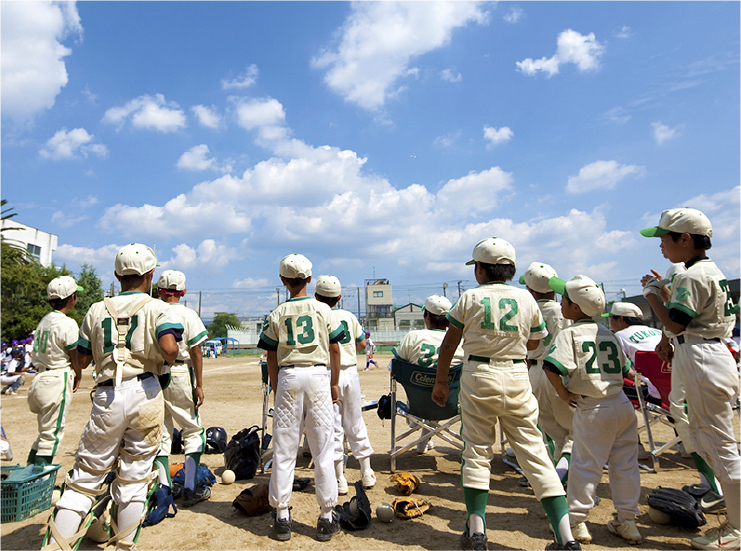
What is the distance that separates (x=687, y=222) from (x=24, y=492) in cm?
611

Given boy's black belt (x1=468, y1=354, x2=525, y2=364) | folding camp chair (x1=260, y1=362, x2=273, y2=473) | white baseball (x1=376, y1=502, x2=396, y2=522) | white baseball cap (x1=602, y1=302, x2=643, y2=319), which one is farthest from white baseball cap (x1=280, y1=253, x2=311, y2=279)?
white baseball cap (x1=602, y1=302, x2=643, y2=319)

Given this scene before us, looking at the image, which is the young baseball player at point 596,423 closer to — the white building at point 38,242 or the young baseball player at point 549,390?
the young baseball player at point 549,390

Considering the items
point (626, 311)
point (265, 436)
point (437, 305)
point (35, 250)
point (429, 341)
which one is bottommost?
point (265, 436)

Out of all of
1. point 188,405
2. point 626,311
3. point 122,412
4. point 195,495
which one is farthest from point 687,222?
point 195,495

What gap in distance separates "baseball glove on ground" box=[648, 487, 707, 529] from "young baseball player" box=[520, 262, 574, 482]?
2.42 ft

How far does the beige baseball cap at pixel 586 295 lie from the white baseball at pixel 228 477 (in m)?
4.13

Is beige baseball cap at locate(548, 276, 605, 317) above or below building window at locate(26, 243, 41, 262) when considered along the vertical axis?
below

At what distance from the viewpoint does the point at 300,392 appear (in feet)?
12.5

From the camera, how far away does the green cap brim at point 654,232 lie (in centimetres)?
370

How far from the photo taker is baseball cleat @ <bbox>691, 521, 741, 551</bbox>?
3.26m

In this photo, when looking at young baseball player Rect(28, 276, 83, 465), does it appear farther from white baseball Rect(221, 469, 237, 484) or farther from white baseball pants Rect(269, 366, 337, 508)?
white baseball pants Rect(269, 366, 337, 508)

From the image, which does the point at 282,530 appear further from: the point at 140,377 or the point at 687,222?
the point at 687,222

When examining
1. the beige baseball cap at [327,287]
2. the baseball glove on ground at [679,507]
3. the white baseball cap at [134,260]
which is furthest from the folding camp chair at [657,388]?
the white baseball cap at [134,260]

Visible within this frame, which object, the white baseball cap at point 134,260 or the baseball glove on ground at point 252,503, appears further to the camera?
the baseball glove on ground at point 252,503
